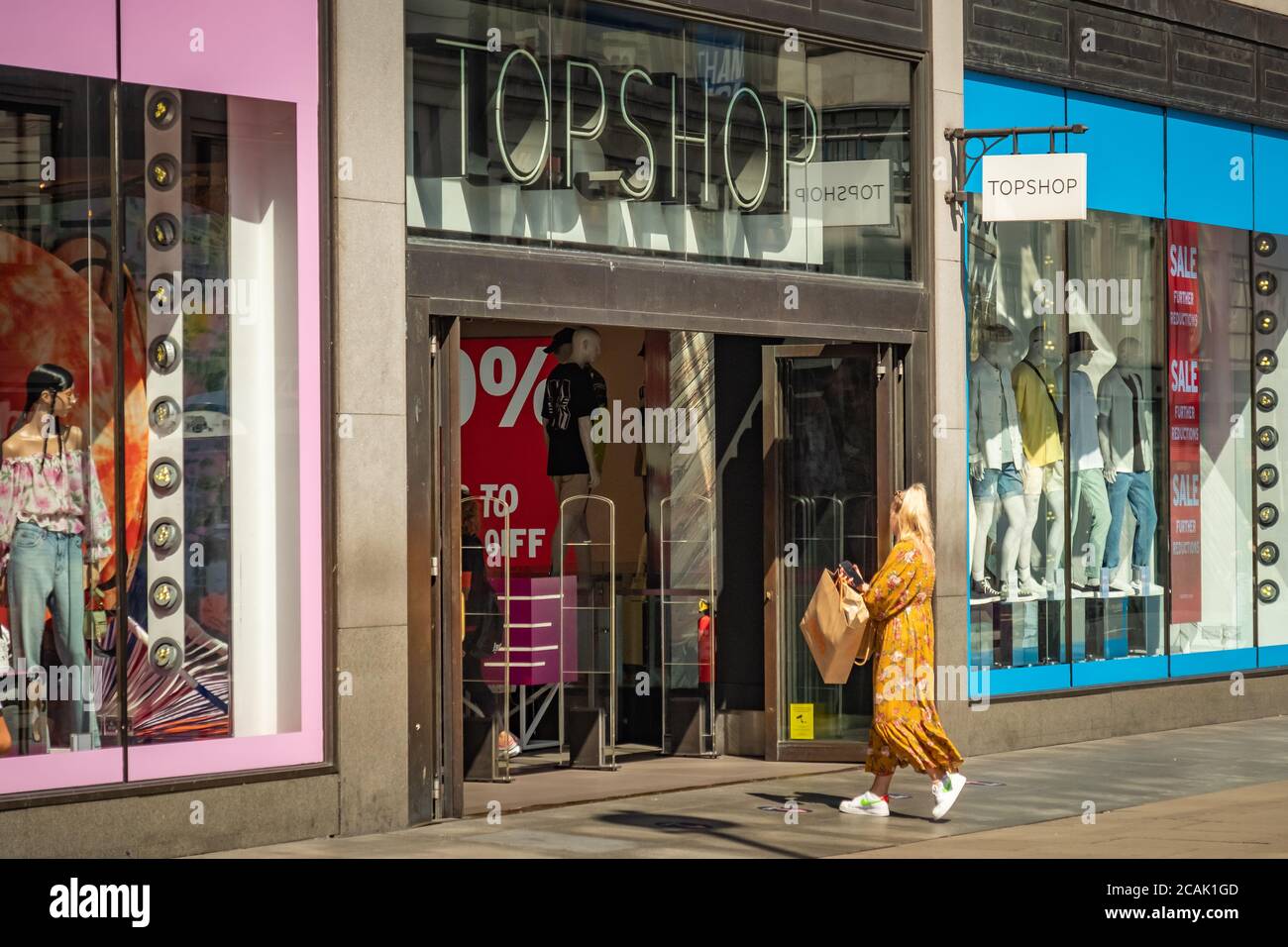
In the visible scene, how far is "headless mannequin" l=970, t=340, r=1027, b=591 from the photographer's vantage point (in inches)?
586

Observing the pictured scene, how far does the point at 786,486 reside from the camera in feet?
46.8

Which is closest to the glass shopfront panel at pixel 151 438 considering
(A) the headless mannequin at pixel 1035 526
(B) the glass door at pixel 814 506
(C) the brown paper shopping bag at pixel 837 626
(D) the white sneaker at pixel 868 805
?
(C) the brown paper shopping bag at pixel 837 626

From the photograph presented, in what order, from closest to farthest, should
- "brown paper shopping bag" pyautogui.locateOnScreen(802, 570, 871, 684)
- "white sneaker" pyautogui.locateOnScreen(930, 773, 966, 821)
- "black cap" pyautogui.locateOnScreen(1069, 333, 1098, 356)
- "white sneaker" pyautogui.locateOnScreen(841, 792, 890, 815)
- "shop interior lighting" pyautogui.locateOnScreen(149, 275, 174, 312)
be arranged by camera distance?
"shop interior lighting" pyautogui.locateOnScreen(149, 275, 174, 312), "white sneaker" pyautogui.locateOnScreen(930, 773, 966, 821), "white sneaker" pyautogui.locateOnScreen(841, 792, 890, 815), "brown paper shopping bag" pyautogui.locateOnScreen(802, 570, 871, 684), "black cap" pyautogui.locateOnScreen(1069, 333, 1098, 356)

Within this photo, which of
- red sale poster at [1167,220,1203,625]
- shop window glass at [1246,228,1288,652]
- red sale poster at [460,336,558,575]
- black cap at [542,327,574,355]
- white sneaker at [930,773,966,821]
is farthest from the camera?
shop window glass at [1246,228,1288,652]

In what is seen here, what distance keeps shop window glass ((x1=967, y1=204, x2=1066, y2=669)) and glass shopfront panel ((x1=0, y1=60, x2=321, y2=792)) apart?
608 cm

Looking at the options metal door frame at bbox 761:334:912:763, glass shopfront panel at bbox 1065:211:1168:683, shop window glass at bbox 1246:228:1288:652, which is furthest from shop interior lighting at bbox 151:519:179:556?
shop window glass at bbox 1246:228:1288:652

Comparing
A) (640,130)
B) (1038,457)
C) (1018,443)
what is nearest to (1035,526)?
(1038,457)

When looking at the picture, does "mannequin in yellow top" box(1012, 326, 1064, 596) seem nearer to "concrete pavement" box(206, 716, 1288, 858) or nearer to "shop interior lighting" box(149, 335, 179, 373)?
"concrete pavement" box(206, 716, 1288, 858)

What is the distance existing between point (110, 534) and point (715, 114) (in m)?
5.32

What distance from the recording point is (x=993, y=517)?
49.5ft

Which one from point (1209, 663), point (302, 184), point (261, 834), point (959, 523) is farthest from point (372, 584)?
point (1209, 663)

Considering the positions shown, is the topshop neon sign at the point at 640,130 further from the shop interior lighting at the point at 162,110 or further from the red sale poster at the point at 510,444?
the red sale poster at the point at 510,444

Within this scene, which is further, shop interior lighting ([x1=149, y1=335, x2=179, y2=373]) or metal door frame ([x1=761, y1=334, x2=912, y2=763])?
metal door frame ([x1=761, y1=334, x2=912, y2=763])

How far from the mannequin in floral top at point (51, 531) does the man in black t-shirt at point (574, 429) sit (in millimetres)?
5377
